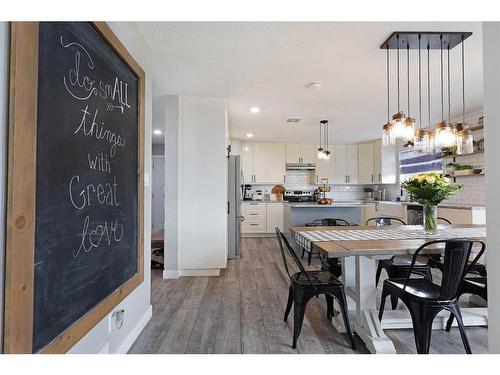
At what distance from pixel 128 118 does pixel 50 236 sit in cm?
99

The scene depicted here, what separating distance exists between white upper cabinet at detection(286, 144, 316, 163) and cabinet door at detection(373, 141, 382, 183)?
4.86ft

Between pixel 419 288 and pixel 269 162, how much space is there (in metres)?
5.29

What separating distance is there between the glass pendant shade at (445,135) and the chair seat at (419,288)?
126 centimetres

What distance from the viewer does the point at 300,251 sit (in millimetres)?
4668

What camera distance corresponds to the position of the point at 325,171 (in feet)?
22.8

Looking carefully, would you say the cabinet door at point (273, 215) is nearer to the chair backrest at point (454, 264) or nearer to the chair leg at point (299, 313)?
the chair leg at point (299, 313)

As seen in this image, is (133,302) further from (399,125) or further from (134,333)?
(399,125)

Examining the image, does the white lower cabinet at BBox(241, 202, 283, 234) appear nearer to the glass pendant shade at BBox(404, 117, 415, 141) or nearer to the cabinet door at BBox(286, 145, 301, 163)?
the cabinet door at BBox(286, 145, 301, 163)

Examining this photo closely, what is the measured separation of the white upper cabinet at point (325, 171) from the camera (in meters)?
6.91

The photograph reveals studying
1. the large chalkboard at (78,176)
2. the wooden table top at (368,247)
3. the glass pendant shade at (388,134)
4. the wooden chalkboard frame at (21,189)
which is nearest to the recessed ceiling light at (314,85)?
the glass pendant shade at (388,134)

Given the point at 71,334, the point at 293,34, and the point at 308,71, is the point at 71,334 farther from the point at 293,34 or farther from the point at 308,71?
the point at 308,71

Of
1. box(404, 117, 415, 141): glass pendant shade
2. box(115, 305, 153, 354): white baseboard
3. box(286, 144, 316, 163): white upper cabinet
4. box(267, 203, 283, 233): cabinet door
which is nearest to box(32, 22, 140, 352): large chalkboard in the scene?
box(115, 305, 153, 354): white baseboard

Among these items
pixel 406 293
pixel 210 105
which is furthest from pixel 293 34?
pixel 406 293

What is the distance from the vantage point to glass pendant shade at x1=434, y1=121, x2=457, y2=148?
231 centimetres
